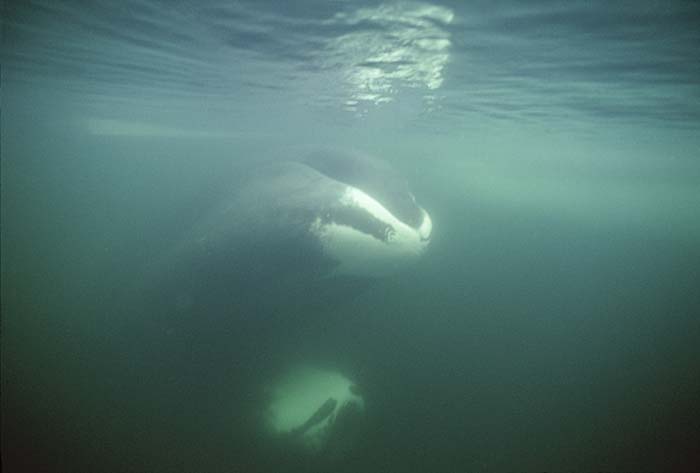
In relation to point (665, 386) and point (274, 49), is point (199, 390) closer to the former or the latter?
point (274, 49)

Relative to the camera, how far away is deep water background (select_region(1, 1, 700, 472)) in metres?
7.29

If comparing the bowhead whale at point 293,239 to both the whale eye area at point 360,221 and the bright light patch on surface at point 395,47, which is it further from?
the bright light patch on surface at point 395,47

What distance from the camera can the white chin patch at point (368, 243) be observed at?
8320mm

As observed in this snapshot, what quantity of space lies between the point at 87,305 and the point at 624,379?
16717 millimetres

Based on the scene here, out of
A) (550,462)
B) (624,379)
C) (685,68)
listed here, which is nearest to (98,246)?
(550,462)

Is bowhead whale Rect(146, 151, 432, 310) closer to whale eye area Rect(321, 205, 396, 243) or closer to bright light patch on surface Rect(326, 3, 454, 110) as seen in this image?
whale eye area Rect(321, 205, 396, 243)

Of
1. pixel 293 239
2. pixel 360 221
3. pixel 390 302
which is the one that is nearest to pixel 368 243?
pixel 360 221

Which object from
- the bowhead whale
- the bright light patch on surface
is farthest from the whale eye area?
the bright light patch on surface

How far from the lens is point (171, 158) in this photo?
24.9 metres

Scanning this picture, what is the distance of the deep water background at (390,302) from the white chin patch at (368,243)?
109cm

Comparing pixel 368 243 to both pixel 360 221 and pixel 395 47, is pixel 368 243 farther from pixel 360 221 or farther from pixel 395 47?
pixel 395 47

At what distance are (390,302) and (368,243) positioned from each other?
4.35 meters

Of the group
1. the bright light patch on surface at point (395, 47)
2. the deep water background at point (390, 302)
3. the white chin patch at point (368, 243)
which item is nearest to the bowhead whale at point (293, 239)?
the white chin patch at point (368, 243)

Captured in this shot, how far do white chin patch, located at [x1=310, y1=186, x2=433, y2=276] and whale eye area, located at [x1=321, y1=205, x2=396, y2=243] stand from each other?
7cm
